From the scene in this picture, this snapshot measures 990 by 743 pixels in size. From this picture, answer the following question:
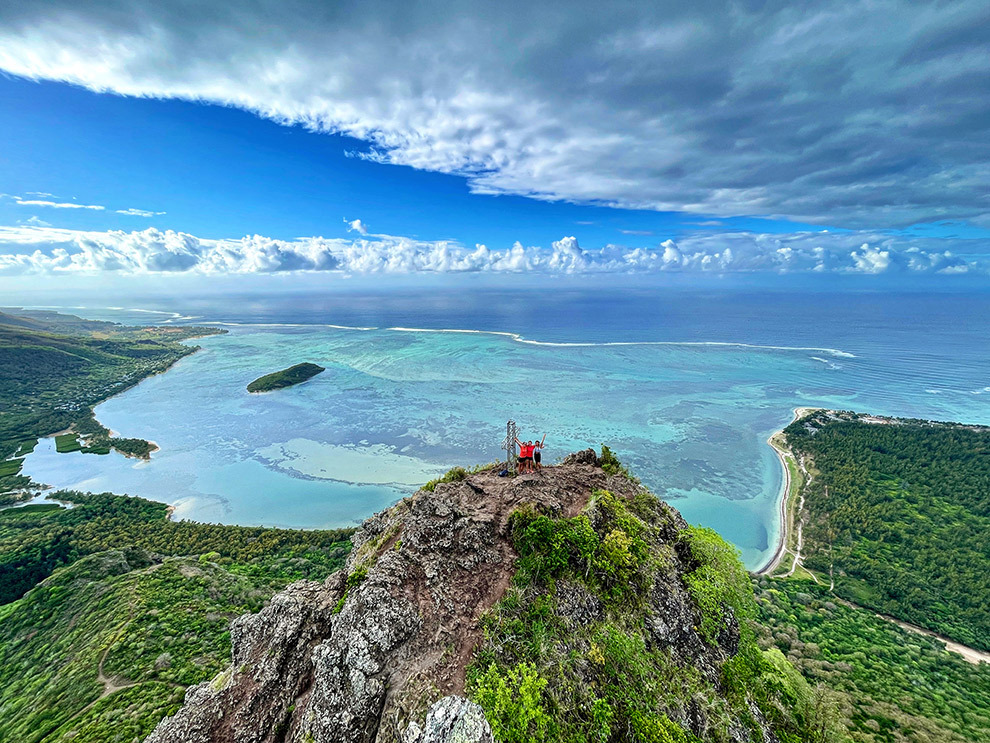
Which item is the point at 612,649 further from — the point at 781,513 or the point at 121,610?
the point at 781,513

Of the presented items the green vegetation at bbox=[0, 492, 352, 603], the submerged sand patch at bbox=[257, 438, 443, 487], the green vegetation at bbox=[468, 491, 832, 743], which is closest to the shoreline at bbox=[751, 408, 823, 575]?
the green vegetation at bbox=[468, 491, 832, 743]

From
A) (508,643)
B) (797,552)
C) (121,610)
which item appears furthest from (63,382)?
(797,552)

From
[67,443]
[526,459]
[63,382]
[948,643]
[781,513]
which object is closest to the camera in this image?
[526,459]

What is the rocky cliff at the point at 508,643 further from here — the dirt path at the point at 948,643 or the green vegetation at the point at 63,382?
the green vegetation at the point at 63,382

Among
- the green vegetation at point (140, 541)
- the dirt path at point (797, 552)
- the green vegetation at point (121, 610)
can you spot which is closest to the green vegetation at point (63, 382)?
the green vegetation at point (140, 541)

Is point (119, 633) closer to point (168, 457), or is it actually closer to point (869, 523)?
point (168, 457)

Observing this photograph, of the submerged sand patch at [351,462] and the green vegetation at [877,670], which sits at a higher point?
the green vegetation at [877,670]

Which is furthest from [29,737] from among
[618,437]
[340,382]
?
[340,382]
